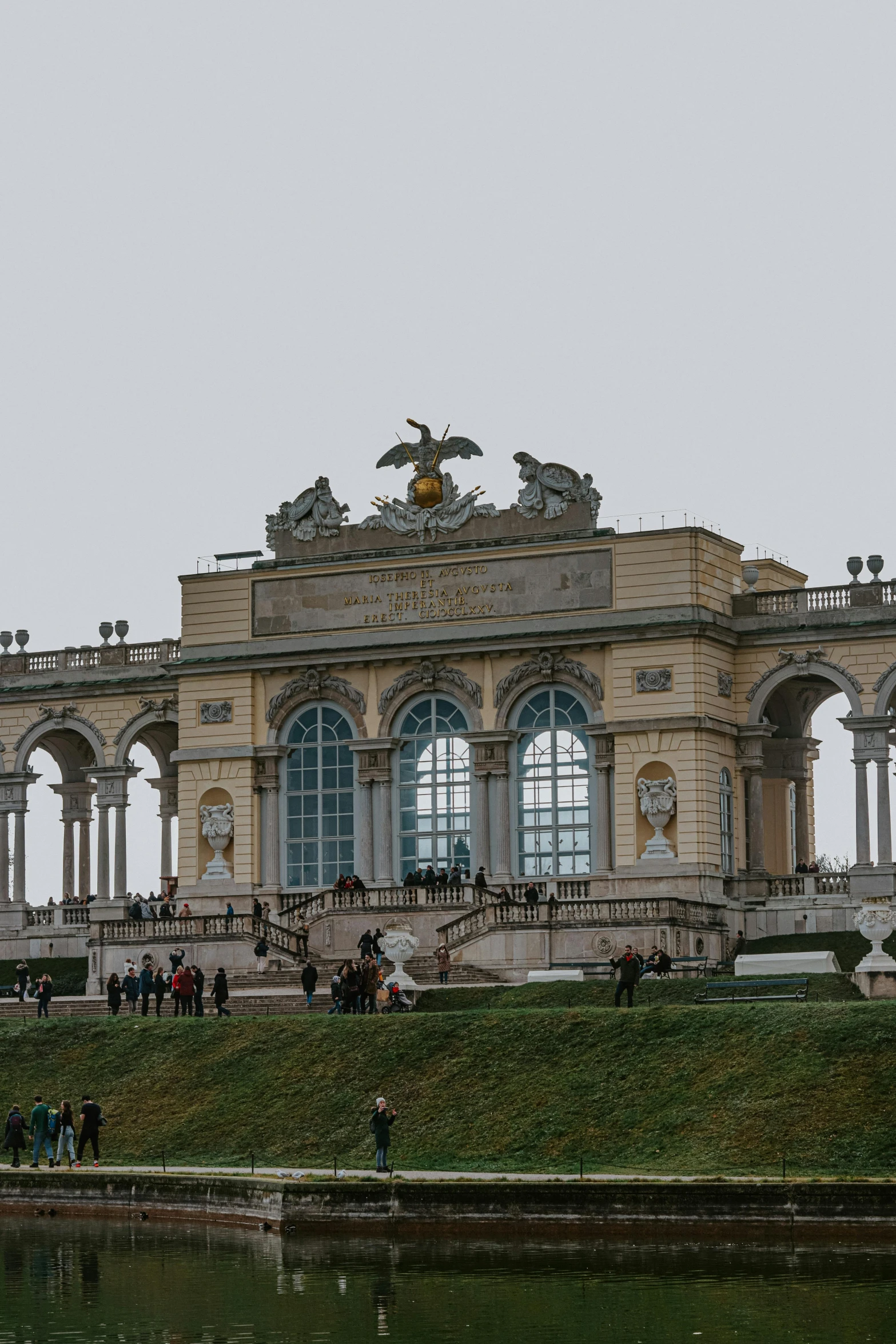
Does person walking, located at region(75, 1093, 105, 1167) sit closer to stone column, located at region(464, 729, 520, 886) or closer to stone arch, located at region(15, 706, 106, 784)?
stone column, located at region(464, 729, 520, 886)

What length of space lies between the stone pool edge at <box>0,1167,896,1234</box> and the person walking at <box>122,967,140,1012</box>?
1453 cm

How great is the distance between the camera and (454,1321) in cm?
2638

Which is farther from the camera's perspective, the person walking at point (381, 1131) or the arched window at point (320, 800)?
the arched window at point (320, 800)

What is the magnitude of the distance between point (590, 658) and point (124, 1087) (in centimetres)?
1859

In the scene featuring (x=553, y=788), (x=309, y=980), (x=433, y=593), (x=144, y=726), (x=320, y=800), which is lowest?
(x=309, y=980)

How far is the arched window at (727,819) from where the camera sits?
57.9 meters

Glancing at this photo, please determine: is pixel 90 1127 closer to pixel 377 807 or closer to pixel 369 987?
pixel 369 987

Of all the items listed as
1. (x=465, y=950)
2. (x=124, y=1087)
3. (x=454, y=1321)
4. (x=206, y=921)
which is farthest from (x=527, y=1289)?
(x=206, y=921)

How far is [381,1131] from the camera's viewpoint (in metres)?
36.1

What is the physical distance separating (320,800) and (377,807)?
166 cm

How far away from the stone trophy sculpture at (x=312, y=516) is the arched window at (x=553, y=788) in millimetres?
6908

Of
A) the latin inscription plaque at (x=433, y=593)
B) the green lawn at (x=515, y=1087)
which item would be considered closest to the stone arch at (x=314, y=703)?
the latin inscription plaque at (x=433, y=593)

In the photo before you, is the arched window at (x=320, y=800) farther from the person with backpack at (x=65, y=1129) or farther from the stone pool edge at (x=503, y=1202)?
the stone pool edge at (x=503, y=1202)

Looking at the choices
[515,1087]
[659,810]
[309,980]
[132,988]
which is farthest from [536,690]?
[515,1087]
